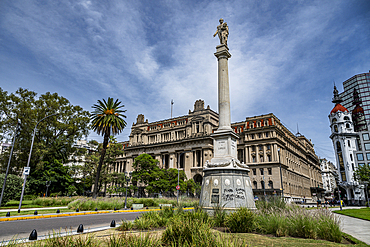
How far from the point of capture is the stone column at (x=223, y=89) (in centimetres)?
1846

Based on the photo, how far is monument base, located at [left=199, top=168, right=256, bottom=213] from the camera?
14.9 metres

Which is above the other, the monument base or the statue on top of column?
the statue on top of column

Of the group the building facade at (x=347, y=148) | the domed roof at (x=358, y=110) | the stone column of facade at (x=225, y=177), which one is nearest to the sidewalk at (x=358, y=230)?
the stone column of facade at (x=225, y=177)

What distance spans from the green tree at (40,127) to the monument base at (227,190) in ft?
102

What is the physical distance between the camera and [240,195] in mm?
15148

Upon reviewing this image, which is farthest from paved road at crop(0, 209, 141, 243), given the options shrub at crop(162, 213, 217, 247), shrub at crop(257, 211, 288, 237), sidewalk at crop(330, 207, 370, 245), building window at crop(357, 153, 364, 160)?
building window at crop(357, 153, 364, 160)

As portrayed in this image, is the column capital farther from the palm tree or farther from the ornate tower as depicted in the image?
the ornate tower

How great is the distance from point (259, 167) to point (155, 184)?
29.5 m

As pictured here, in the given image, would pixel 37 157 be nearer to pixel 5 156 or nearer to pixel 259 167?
pixel 5 156

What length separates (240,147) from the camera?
2736 inches

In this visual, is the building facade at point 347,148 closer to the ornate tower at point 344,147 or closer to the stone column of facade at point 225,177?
the ornate tower at point 344,147

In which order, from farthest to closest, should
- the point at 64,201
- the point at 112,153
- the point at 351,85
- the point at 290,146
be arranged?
1. the point at 351,85
2. the point at 290,146
3. the point at 112,153
4. the point at 64,201

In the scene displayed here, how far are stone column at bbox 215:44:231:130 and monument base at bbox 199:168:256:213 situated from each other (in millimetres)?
3816

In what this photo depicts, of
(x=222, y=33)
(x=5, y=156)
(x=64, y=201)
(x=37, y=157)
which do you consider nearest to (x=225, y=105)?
(x=222, y=33)
